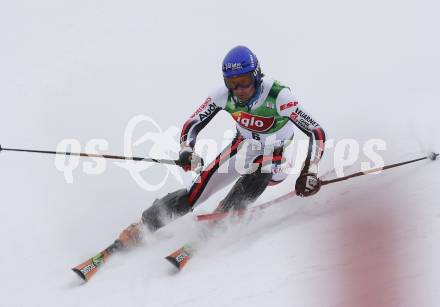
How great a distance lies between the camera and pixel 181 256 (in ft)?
17.0

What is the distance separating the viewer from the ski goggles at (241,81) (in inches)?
208

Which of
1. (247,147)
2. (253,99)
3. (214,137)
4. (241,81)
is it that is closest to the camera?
(241,81)

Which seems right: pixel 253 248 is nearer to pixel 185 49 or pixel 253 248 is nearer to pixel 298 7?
pixel 185 49

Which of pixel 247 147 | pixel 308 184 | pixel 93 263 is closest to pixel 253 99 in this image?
pixel 247 147

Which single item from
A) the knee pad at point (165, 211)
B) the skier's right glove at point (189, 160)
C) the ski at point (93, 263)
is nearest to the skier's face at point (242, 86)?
the skier's right glove at point (189, 160)

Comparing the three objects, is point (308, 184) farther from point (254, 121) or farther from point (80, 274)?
point (80, 274)

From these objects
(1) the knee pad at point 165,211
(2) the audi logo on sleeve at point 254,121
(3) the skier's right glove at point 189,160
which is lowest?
(1) the knee pad at point 165,211

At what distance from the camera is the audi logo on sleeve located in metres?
5.72

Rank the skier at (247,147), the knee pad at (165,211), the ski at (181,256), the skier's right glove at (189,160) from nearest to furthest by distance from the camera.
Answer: the ski at (181,256) < the skier at (247,147) < the skier's right glove at (189,160) < the knee pad at (165,211)

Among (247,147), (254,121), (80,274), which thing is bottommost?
(80,274)

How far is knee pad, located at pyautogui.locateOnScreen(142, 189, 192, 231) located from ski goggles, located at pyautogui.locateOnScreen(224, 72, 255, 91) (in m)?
1.30

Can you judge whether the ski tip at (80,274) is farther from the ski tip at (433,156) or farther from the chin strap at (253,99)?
the ski tip at (433,156)

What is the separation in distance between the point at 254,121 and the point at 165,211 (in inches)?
50.5

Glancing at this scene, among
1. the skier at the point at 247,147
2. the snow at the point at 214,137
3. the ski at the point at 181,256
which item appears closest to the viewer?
the snow at the point at 214,137
